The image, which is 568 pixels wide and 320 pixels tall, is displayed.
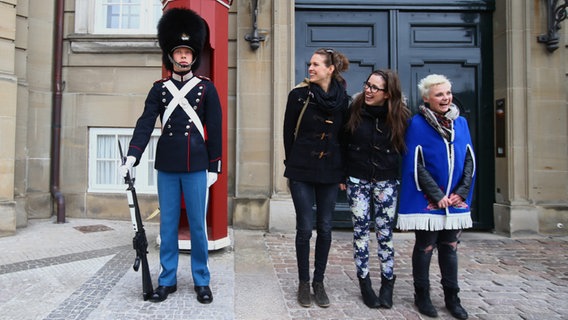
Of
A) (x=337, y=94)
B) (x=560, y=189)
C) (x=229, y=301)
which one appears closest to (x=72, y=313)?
(x=229, y=301)

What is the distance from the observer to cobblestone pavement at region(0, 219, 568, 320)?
332 cm

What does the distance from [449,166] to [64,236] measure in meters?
4.88

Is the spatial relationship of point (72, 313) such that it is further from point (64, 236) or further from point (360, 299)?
point (64, 236)

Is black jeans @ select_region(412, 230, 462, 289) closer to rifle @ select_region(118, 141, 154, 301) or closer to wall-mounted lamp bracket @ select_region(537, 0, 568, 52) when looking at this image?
rifle @ select_region(118, 141, 154, 301)

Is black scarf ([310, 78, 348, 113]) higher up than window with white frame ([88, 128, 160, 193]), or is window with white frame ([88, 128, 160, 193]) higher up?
black scarf ([310, 78, 348, 113])

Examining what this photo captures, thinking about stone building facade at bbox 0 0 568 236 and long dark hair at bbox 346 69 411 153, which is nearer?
long dark hair at bbox 346 69 411 153

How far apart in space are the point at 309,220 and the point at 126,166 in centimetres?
151

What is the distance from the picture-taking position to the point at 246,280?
13.3ft

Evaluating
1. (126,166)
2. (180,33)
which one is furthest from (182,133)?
(180,33)

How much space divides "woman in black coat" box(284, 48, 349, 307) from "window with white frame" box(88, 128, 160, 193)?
12.7ft

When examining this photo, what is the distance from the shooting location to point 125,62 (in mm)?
6715

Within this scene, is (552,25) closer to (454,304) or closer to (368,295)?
(454,304)

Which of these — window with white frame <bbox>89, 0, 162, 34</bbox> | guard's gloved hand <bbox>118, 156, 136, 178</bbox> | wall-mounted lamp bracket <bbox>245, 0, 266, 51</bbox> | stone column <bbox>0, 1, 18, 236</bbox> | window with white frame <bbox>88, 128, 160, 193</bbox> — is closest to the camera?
guard's gloved hand <bbox>118, 156, 136, 178</bbox>

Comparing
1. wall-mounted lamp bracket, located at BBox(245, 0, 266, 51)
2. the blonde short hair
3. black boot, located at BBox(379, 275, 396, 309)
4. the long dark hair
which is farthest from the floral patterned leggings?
wall-mounted lamp bracket, located at BBox(245, 0, 266, 51)
